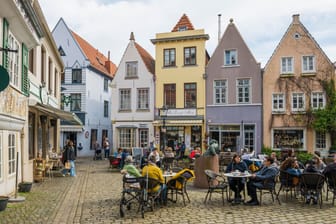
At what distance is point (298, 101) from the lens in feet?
72.6

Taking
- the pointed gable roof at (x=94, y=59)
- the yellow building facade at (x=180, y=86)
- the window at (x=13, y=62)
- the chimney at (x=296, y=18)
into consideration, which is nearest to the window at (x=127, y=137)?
the yellow building facade at (x=180, y=86)

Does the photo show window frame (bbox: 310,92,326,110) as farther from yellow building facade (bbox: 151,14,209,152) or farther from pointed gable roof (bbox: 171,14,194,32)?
pointed gable roof (bbox: 171,14,194,32)

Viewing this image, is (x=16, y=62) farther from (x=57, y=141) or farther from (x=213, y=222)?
(x=57, y=141)

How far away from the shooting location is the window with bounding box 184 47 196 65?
24625 mm

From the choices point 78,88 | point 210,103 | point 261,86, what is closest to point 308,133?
point 261,86

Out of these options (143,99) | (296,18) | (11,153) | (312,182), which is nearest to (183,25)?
(143,99)

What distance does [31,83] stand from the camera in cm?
1320

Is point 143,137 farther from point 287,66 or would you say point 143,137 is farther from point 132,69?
point 287,66

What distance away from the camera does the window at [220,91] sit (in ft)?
77.9

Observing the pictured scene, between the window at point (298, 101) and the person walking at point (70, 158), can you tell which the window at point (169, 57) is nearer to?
the window at point (298, 101)

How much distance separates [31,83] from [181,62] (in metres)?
13.3

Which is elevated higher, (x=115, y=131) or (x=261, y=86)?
(x=261, y=86)

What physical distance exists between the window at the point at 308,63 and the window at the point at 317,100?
1.62 metres

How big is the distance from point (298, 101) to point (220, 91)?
498 centimetres
